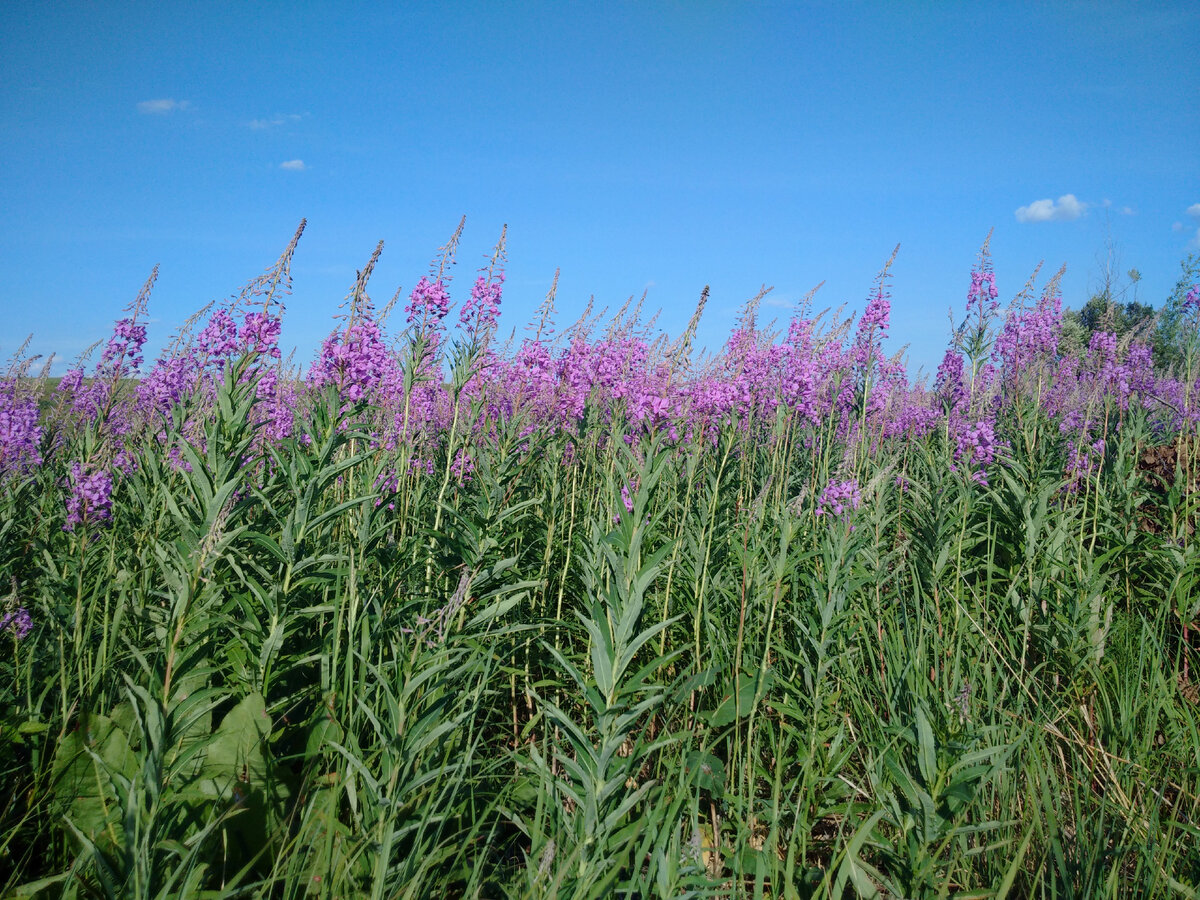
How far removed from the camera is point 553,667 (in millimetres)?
2305

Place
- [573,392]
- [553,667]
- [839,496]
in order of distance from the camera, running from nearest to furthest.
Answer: [553,667]
[839,496]
[573,392]

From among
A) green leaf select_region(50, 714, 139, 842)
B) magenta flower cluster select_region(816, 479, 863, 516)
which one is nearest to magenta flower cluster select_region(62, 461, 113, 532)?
green leaf select_region(50, 714, 139, 842)

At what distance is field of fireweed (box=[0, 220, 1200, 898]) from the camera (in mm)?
1747

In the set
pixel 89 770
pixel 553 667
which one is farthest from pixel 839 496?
pixel 89 770

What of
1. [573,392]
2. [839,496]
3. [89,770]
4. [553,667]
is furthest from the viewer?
[573,392]

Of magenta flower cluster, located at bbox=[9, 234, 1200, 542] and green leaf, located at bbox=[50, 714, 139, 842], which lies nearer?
green leaf, located at bbox=[50, 714, 139, 842]

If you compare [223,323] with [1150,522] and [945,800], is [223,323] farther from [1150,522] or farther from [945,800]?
[1150,522]

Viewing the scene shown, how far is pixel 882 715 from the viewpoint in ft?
8.97

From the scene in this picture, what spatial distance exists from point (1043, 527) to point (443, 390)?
548 cm

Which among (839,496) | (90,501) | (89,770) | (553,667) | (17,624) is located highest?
(839,496)

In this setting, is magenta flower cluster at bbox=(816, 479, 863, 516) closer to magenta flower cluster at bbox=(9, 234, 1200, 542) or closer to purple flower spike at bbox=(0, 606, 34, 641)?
magenta flower cluster at bbox=(9, 234, 1200, 542)

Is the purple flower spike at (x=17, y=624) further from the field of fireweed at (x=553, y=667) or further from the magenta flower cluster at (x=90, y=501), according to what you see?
the magenta flower cluster at (x=90, y=501)

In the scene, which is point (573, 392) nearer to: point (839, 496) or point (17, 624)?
point (839, 496)

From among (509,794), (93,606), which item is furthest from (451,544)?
(93,606)
